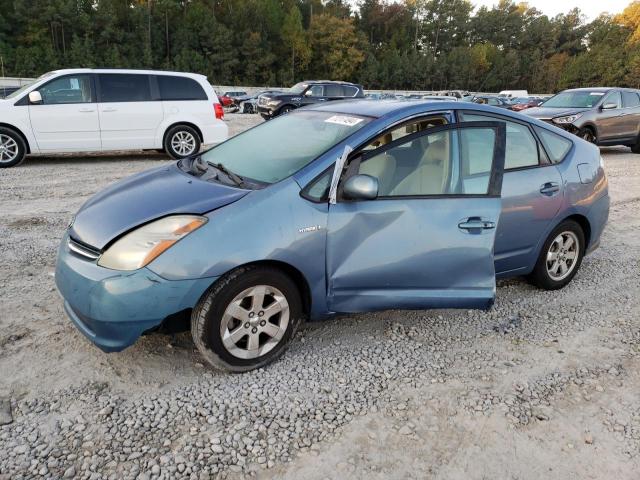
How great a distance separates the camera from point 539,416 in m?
2.68

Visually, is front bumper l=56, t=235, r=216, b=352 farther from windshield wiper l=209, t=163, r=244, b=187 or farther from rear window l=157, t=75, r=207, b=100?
rear window l=157, t=75, r=207, b=100

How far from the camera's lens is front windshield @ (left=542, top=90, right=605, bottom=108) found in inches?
496

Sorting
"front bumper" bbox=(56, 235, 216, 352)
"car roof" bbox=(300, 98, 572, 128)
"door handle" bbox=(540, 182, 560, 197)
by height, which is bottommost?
"front bumper" bbox=(56, 235, 216, 352)

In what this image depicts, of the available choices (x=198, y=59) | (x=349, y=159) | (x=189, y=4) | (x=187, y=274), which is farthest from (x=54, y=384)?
(x=189, y=4)

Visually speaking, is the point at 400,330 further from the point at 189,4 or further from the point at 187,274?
the point at 189,4

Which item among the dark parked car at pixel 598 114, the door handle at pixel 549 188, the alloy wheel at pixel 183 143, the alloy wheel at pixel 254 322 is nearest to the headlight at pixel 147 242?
the alloy wheel at pixel 254 322

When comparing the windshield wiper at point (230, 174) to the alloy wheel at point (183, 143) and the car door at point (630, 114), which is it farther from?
the car door at point (630, 114)

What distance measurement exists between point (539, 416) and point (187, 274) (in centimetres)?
198

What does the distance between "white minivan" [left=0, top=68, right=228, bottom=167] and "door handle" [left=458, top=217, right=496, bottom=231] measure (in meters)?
7.80

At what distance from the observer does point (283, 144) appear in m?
3.55

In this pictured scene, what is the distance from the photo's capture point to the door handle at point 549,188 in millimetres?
3865

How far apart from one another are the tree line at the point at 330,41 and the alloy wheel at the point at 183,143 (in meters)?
47.7

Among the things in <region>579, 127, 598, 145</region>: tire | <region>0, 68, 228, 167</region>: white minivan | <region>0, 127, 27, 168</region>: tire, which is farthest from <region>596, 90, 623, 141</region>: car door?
<region>0, 127, 27, 168</region>: tire

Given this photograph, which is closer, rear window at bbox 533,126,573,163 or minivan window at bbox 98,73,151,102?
rear window at bbox 533,126,573,163
